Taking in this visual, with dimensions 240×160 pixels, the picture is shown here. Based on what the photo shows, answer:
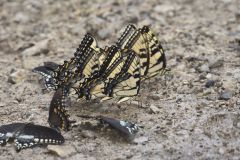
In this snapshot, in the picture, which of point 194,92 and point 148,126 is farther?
point 194,92

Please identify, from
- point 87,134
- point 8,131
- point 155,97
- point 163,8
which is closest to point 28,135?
point 8,131

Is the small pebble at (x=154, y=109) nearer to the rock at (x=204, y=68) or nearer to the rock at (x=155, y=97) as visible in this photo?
the rock at (x=155, y=97)

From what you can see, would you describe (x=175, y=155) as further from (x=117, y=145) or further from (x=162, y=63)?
(x=162, y=63)

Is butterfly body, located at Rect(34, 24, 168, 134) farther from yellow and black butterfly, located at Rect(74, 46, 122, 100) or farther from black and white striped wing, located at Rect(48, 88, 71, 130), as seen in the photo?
black and white striped wing, located at Rect(48, 88, 71, 130)

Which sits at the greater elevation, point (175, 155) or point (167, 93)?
point (167, 93)

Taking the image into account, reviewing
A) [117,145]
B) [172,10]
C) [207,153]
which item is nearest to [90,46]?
[117,145]

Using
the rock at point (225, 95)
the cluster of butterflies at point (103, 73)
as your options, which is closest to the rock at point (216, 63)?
the cluster of butterflies at point (103, 73)

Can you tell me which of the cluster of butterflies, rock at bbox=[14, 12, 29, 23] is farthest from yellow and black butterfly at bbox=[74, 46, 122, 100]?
rock at bbox=[14, 12, 29, 23]
